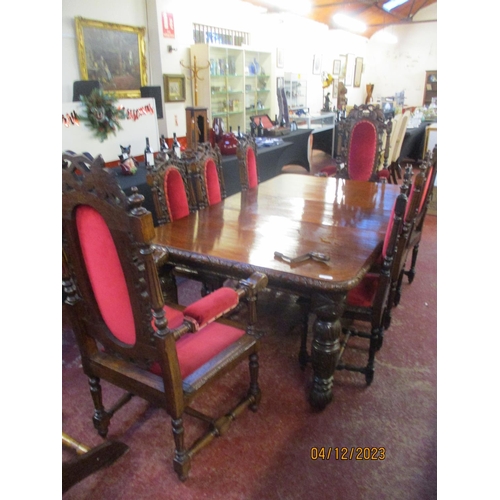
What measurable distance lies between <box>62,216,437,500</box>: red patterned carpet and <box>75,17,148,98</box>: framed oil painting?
3.49 m

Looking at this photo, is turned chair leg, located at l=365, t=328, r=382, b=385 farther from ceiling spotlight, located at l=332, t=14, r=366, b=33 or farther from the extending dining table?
ceiling spotlight, located at l=332, t=14, r=366, b=33

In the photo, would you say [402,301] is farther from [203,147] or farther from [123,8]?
[123,8]

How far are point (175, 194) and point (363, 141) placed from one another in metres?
1.91

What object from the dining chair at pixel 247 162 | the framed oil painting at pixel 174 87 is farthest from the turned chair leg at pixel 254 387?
the framed oil painting at pixel 174 87

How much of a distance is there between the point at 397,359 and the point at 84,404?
63.2 inches

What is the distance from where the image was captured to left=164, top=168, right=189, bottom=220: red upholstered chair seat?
2.22 metres

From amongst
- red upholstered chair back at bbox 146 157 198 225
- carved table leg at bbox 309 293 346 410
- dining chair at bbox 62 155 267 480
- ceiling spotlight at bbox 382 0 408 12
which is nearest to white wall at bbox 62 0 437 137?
ceiling spotlight at bbox 382 0 408 12

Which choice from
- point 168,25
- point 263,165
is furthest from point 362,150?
point 168,25

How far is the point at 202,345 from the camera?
1.49 meters
